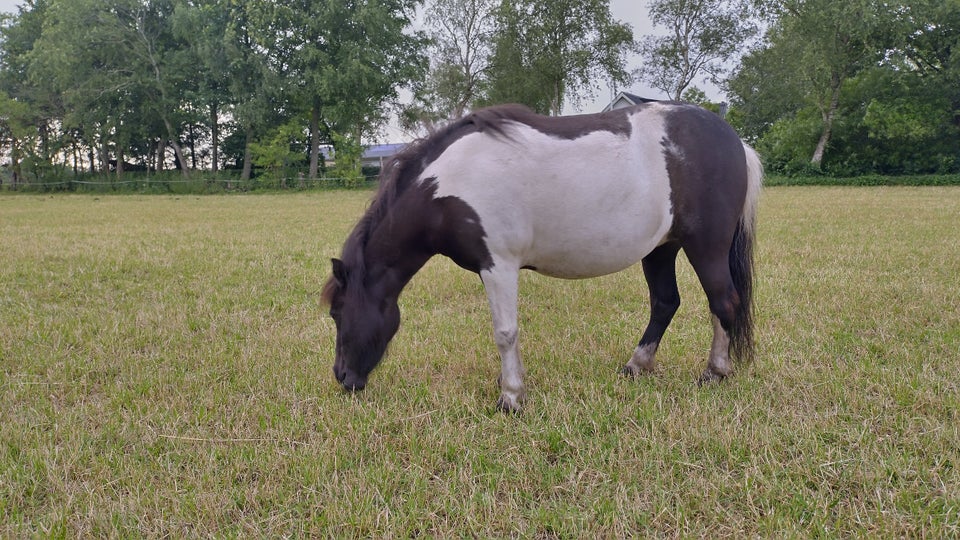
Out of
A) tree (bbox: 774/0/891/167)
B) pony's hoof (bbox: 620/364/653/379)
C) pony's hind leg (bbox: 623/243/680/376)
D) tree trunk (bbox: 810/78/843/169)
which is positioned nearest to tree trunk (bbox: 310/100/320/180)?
tree (bbox: 774/0/891/167)

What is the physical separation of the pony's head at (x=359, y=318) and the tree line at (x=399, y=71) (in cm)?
2507

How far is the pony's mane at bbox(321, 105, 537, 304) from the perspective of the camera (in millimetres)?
2951

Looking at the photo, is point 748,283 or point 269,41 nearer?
point 748,283

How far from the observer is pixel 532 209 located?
285cm

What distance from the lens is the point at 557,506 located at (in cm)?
201

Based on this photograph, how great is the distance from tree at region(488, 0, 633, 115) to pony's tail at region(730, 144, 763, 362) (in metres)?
32.4

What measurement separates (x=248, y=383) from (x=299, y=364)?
42 cm

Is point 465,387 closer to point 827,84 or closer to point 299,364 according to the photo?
point 299,364

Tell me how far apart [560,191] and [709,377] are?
4.98 feet

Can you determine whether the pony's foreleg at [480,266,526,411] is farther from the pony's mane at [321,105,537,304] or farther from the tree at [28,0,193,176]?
the tree at [28,0,193,176]

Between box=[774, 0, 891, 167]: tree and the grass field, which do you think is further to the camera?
box=[774, 0, 891, 167]: tree

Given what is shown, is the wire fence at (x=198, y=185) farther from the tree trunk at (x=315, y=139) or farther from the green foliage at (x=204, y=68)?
the green foliage at (x=204, y=68)

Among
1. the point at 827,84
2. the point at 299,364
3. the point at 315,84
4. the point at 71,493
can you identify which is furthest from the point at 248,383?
the point at 827,84

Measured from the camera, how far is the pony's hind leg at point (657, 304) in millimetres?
3436
